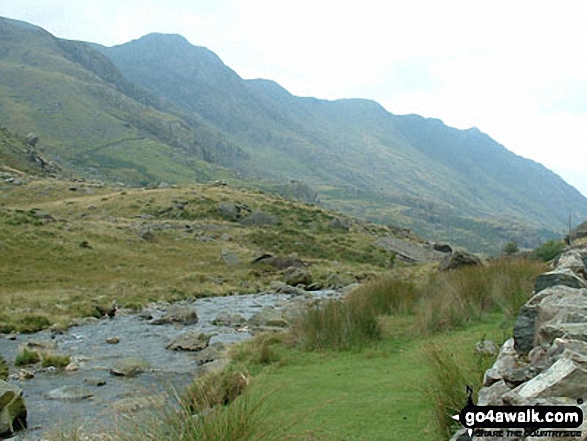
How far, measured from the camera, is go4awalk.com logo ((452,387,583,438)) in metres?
3.53

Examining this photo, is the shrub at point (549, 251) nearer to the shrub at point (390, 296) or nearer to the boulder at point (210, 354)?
the shrub at point (390, 296)

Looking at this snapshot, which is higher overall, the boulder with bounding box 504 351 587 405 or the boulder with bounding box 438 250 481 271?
the boulder with bounding box 504 351 587 405

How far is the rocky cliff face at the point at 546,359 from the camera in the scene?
402cm

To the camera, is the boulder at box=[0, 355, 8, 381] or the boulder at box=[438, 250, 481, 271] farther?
the boulder at box=[438, 250, 481, 271]

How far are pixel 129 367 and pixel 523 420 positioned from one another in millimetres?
10807

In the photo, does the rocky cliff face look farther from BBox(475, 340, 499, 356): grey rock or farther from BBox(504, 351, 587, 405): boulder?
BBox(475, 340, 499, 356): grey rock

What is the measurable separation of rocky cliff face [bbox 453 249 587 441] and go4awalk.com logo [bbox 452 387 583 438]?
5 cm

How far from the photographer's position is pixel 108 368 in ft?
45.0

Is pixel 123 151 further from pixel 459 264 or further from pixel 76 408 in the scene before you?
pixel 76 408

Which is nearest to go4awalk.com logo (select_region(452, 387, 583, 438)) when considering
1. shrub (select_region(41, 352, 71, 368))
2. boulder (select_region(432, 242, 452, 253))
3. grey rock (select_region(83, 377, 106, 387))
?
grey rock (select_region(83, 377, 106, 387))

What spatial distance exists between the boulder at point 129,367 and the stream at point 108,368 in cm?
12

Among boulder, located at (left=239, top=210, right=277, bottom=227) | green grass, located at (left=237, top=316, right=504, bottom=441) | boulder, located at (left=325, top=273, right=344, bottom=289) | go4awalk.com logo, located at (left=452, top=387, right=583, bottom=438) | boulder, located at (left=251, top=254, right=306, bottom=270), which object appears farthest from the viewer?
boulder, located at (left=239, top=210, right=277, bottom=227)

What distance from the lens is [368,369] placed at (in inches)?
399

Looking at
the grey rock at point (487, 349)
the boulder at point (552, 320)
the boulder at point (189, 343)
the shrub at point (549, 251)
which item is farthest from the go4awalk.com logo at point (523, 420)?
the shrub at point (549, 251)
